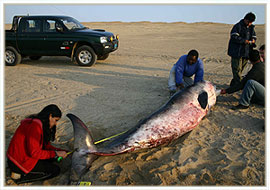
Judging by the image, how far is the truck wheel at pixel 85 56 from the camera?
32.1 feet

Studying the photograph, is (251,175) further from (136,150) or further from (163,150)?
(136,150)

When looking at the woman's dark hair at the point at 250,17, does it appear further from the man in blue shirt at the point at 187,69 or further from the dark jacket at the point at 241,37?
the man in blue shirt at the point at 187,69

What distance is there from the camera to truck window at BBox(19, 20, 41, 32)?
1002 cm

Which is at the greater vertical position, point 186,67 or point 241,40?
point 241,40

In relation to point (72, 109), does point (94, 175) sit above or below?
below

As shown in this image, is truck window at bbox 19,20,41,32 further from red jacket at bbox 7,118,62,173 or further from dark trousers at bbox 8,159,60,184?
dark trousers at bbox 8,159,60,184

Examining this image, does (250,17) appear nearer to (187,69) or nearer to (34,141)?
(187,69)

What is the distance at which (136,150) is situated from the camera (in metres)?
3.92

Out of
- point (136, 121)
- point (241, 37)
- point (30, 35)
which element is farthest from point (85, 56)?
point (241, 37)

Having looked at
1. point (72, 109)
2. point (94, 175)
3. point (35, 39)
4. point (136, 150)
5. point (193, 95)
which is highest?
point (35, 39)

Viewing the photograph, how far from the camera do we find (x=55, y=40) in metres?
9.88

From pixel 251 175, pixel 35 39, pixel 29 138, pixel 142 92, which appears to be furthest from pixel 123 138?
pixel 35 39

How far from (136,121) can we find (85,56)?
19.7 feet

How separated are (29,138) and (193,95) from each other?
351 centimetres
